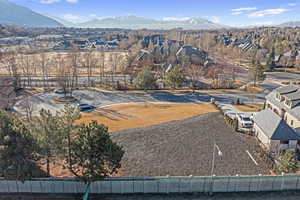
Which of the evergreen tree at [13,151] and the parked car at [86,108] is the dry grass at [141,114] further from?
the evergreen tree at [13,151]

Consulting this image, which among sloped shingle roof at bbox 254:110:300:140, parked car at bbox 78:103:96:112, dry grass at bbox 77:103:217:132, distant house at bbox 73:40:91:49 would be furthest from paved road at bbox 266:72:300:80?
distant house at bbox 73:40:91:49

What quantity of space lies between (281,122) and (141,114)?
58.7 ft

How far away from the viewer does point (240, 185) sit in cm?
1574

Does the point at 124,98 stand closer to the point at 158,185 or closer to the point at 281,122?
the point at 281,122

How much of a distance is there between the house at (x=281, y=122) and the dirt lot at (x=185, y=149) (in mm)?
1571

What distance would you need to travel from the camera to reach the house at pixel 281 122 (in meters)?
22.3

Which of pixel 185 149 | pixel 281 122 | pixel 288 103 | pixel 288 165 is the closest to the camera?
pixel 288 165

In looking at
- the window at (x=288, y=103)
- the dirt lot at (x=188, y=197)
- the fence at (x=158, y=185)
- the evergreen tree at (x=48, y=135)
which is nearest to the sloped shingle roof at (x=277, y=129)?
the window at (x=288, y=103)

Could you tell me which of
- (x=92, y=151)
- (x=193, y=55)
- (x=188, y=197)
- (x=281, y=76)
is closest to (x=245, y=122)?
(x=188, y=197)

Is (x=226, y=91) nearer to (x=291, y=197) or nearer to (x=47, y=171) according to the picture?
(x=291, y=197)

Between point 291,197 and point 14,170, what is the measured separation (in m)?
18.2

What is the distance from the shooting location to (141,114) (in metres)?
33.6

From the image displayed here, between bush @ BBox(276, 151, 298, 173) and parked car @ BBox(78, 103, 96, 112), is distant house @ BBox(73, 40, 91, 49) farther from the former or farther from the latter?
bush @ BBox(276, 151, 298, 173)

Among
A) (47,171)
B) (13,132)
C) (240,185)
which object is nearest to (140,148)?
(47,171)
